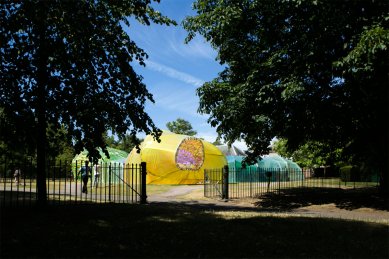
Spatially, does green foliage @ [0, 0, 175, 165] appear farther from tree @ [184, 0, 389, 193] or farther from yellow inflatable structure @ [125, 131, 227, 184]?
yellow inflatable structure @ [125, 131, 227, 184]

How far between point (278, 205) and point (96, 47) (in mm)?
10980

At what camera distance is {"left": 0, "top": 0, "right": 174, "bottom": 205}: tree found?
1030cm

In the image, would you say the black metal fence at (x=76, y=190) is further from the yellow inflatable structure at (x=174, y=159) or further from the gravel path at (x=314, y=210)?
the yellow inflatable structure at (x=174, y=159)

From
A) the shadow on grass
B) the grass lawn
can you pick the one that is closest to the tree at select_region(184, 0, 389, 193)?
the shadow on grass

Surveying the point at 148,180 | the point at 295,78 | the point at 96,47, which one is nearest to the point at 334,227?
the point at 295,78

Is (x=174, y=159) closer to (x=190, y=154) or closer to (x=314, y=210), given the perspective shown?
(x=190, y=154)

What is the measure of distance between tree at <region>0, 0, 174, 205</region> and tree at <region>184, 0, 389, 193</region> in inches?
232

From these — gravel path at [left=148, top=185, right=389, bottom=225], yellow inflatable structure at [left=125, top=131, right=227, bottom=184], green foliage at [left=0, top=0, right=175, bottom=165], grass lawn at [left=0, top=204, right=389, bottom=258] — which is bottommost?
gravel path at [left=148, top=185, right=389, bottom=225]

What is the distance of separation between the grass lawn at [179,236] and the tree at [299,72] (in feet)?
18.9

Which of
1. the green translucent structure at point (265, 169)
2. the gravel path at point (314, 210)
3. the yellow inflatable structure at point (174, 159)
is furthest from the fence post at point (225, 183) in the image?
A: the green translucent structure at point (265, 169)

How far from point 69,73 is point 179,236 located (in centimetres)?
518

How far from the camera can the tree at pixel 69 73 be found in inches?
406

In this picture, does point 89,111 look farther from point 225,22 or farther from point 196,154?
point 196,154

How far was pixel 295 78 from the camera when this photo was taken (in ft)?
50.9
